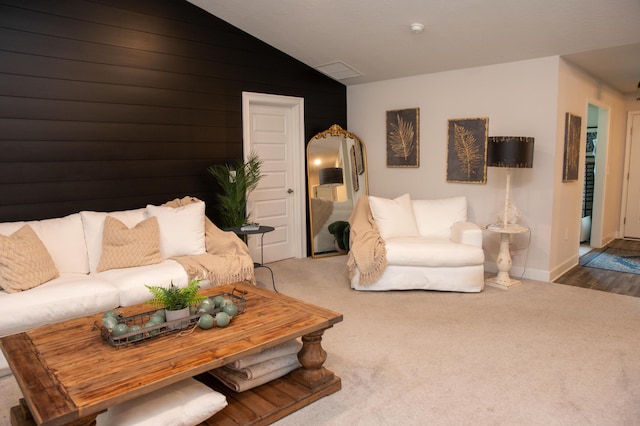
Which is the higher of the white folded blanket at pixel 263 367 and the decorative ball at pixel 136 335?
the decorative ball at pixel 136 335

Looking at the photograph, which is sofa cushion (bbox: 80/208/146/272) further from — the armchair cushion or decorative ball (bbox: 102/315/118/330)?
the armchair cushion

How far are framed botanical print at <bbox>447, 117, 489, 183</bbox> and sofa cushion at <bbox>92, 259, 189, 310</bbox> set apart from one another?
3.16m

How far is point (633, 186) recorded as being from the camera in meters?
6.88

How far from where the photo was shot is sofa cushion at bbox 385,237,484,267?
4.17 m

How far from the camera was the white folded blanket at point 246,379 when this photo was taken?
2363mm

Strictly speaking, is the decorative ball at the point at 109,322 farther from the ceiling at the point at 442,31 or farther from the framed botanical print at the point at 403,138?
the framed botanical print at the point at 403,138

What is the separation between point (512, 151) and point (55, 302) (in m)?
3.78

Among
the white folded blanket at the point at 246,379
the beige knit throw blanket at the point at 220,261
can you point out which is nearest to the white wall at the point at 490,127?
the beige knit throw blanket at the point at 220,261

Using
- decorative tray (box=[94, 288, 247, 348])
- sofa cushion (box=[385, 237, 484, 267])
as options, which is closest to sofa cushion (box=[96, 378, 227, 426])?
decorative tray (box=[94, 288, 247, 348])

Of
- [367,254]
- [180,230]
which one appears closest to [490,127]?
[367,254]

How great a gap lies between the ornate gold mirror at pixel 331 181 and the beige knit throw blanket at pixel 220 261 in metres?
1.83

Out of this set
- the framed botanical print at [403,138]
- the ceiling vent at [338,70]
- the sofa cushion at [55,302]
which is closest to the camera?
the sofa cushion at [55,302]

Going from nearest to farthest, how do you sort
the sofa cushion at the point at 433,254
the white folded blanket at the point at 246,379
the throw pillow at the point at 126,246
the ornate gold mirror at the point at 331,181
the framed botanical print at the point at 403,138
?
the white folded blanket at the point at 246,379, the throw pillow at the point at 126,246, the sofa cushion at the point at 433,254, the framed botanical print at the point at 403,138, the ornate gold mirror at the point at 331,181

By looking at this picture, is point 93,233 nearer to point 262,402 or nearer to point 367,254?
point 262,402
